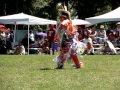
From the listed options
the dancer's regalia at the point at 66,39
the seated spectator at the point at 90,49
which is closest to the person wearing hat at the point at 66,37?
the dancer's regalia at the point at 66,39

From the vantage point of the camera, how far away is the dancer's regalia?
42.2ft

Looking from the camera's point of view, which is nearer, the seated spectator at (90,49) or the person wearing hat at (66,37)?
the person wearing hat at (66,37)

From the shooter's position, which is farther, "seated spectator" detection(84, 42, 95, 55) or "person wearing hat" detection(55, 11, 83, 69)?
"seated spectator" detection(84, 42, 95, 55)

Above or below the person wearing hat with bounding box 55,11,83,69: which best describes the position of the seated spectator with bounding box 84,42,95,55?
below

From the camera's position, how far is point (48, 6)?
5881cm

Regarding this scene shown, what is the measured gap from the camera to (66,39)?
12906 mm

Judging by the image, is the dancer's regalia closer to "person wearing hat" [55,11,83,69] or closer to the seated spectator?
"person wearing hat" [55,11,83,69]

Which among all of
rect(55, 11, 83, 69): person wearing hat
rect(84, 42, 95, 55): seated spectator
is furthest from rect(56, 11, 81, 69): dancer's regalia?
rect(84, 42, 95, 55): seated spectator

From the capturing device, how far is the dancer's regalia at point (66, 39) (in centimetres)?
1286

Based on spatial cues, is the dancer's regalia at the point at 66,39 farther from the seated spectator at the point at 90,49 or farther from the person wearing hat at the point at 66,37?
the seated spectator at the point at 90,49

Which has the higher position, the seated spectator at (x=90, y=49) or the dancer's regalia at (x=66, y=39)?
the dancer's regalia at (x=66, y=39)

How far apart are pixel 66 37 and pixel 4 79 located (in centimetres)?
331

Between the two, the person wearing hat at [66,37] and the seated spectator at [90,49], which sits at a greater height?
the person wearing hat at [66,37]

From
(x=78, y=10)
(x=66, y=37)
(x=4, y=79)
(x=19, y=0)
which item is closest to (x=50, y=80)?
(x=4, y=79)
